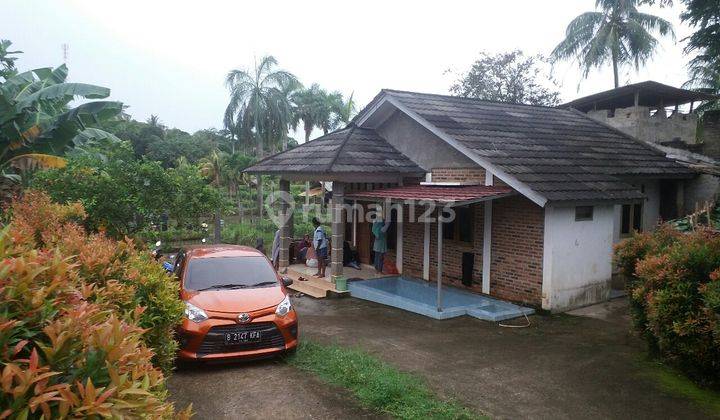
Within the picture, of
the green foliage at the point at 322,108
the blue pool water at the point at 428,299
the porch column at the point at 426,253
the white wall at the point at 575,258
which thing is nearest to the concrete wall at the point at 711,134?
the white wall at the point at 575,258

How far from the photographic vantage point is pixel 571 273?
1087 cm

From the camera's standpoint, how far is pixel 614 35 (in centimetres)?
2952

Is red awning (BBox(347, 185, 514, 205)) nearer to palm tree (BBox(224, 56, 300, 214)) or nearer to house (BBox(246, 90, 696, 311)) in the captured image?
house (BBox(246, 90, 696, 311))

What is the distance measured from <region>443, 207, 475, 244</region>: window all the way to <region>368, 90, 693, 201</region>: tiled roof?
1.78 m

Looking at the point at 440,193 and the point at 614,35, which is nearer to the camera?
the point at 440,193

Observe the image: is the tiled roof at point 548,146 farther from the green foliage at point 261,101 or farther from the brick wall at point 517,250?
the green foliage at point 261,101

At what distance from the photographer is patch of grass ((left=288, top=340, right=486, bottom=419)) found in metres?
5.76

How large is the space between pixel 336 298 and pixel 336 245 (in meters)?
1.32

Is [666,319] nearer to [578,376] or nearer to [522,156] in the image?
[578,376]

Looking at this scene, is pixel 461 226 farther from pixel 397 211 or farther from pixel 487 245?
pixel 397 211

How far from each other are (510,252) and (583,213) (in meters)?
A: 1.75

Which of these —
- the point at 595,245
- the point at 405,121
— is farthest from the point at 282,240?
the point at 595,245

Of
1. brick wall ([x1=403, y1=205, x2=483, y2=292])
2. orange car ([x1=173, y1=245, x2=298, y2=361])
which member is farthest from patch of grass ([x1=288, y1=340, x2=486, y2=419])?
brick wall ([x1=403, y1=205, x2=483, y2=292])

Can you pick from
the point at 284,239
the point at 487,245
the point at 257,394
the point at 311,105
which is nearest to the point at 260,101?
the point at 311,105
